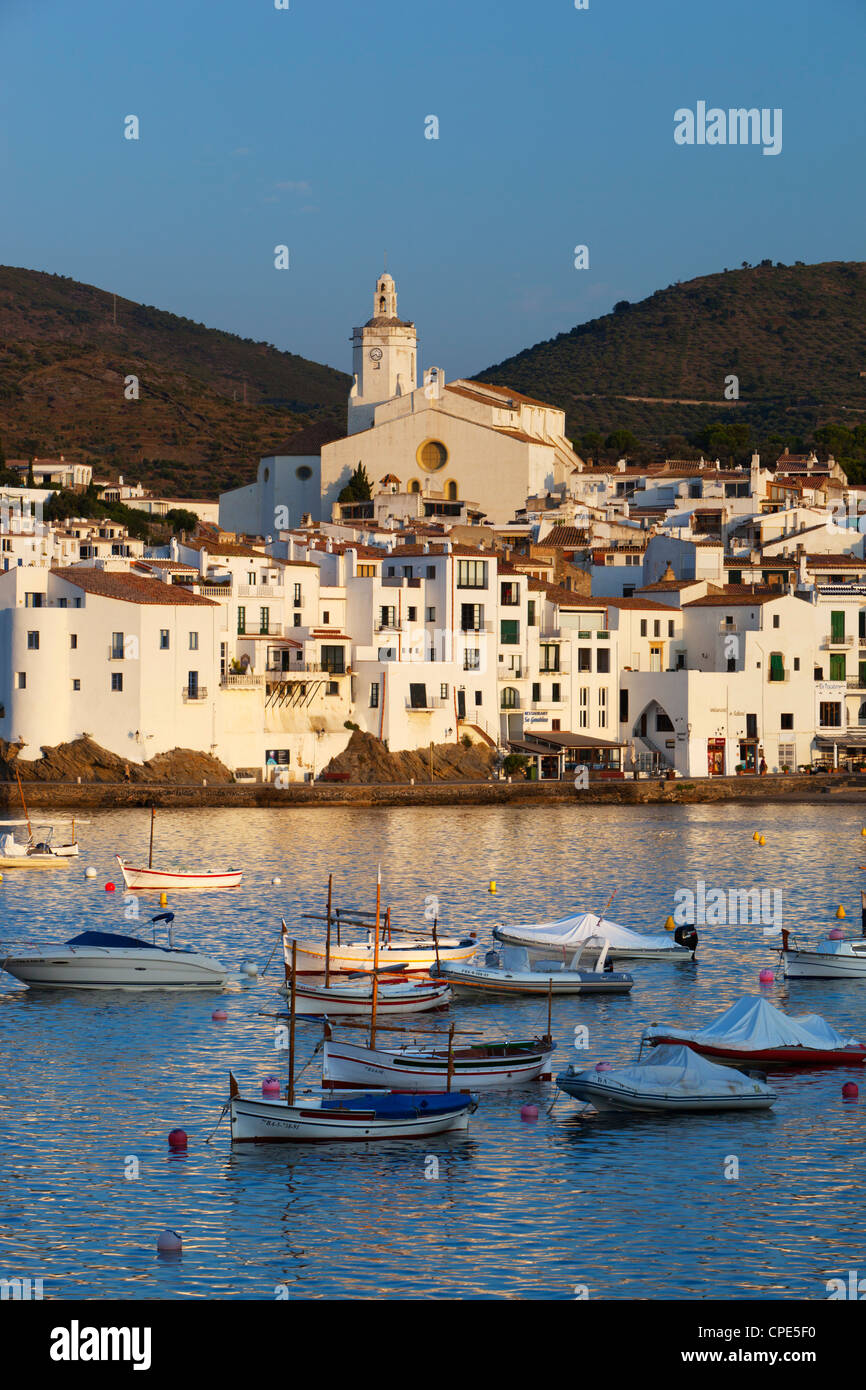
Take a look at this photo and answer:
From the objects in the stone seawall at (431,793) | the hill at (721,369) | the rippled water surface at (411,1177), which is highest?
the hill at (721,369)

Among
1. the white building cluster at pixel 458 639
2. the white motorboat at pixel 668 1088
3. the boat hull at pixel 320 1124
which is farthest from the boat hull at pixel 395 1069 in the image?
the white building cluster at pixel 458 639

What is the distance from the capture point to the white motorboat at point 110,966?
107ft

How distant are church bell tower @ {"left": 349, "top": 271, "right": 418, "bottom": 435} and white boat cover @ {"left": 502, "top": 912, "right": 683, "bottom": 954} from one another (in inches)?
3240

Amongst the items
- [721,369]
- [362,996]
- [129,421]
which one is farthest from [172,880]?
[721,369]

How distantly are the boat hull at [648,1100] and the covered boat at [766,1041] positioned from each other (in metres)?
2.38

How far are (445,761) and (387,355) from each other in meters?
51.5

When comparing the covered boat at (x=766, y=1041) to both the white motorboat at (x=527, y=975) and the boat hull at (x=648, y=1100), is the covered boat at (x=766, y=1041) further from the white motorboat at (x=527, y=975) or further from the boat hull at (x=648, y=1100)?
the white motorboat at (x=527, y=975)

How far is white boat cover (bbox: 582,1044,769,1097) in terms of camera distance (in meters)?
24.3

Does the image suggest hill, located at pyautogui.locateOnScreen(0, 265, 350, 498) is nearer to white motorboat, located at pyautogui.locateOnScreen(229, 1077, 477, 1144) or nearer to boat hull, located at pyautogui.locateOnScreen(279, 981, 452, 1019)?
boat hull, located at pyautogui.locateOnScreen(279, 981, 452, 1019)

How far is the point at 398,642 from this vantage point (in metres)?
71.7

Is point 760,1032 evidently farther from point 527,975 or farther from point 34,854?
point 34,854

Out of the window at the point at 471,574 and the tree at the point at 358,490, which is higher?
the tree at the point at 358,490
